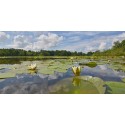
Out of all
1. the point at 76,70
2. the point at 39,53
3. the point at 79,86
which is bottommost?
the point at 79,86

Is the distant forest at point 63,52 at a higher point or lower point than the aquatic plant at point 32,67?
higher

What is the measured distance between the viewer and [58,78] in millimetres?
3227

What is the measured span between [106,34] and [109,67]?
418 millimetres

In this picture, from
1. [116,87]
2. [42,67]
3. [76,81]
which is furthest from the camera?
[42,67]

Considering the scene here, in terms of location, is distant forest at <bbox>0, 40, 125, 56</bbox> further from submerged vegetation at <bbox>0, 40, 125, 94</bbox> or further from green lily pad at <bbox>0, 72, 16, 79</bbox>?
green lily pad at <bbox>0, 72, 16, 79</bbox>

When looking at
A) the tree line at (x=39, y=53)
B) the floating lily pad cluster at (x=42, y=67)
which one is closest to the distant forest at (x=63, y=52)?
the tree line at (x=39, y=53)

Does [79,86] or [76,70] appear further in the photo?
[76,70]

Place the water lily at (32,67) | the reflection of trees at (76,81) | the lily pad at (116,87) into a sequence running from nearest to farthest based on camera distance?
the lily pad at (116,87) < the reflection of trees at (76,81) < the water lily at (32,67)

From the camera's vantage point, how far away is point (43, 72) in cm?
327

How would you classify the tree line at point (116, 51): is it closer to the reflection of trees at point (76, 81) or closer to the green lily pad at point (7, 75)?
the reflection of trees at point (76, 81)

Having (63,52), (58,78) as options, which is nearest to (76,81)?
(58,78)

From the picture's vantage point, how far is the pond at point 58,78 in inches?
122

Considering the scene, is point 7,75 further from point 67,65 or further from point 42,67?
point 67,65
